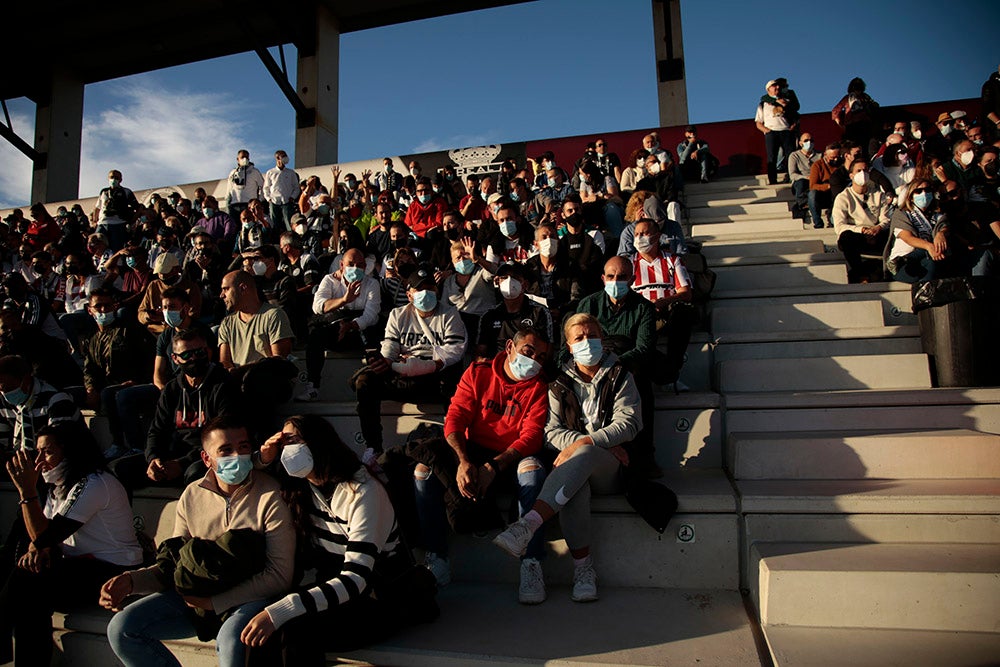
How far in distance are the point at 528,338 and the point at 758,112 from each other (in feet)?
24.7

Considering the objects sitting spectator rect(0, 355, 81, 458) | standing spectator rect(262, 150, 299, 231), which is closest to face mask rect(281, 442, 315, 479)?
sitting spectator rect(0, 355, 81, 458)

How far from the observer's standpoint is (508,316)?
4699mm

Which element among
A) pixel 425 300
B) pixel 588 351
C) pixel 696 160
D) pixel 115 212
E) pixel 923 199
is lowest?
pixel 588 351

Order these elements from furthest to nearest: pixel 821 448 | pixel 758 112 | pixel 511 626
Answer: pixel 758 112 → pixel 821 448 → pixel 511 626

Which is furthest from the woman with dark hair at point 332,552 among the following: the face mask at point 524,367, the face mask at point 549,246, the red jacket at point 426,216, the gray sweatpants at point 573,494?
the red jacket at point 426,216

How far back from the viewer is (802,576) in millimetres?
2502

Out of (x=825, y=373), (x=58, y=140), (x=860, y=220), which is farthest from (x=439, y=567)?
(x=58, y=140)

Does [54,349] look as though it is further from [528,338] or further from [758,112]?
[758,112]

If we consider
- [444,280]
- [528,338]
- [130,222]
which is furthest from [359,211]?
[528,338]

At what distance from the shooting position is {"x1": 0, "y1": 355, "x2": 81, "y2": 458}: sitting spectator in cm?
432

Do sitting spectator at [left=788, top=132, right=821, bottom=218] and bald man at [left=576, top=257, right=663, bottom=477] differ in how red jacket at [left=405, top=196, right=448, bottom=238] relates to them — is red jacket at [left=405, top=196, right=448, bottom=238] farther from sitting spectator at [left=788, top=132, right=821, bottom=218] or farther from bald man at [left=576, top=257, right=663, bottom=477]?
bald man at [left=576, top=257, right=663, bottom=477]

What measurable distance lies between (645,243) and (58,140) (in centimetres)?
2163

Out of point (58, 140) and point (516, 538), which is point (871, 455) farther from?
point (58, 140)

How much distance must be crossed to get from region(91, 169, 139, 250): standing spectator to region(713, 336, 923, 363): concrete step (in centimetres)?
964
